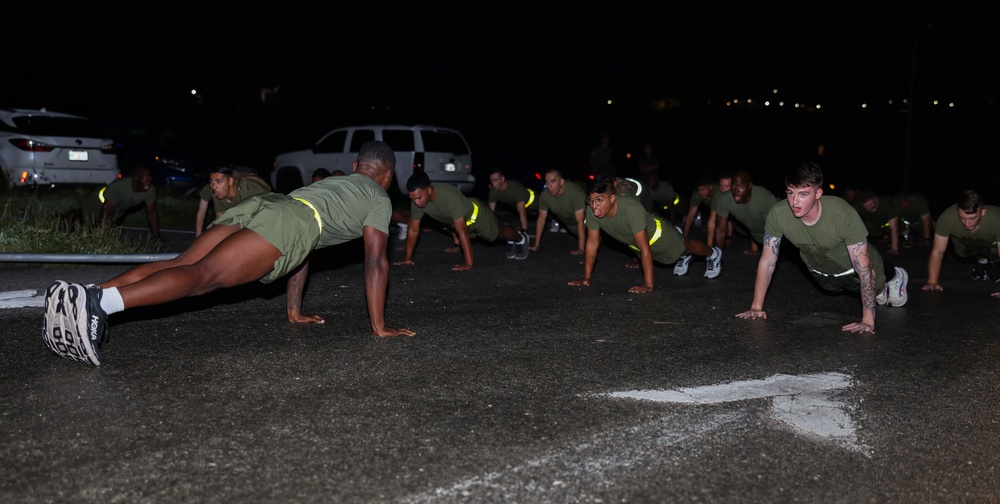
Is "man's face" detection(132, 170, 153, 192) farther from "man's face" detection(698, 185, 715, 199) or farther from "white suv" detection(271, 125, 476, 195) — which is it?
"man's face" detection(698, 185, 715, 199)

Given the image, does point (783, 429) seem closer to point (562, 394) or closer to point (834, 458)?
point (834, 458)

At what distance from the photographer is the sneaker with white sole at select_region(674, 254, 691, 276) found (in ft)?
34.6

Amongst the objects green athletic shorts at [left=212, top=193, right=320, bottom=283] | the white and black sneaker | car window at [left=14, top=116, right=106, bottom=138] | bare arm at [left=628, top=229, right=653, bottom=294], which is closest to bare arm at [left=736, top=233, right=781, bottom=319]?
bare arm at [left=628, top=229, right=653, bottom=294]

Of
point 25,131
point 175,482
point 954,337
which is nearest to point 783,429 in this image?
point 175,482

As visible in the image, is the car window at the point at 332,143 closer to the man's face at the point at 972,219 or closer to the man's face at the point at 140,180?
the man's face at the point at 140,180

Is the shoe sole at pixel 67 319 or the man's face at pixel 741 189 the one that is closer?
the shoe sole at pixel 67 319

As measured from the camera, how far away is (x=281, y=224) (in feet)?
18.6

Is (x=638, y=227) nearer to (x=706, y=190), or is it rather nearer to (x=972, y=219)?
(x=972, y=219)

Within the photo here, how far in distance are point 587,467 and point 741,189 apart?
7.89 meters

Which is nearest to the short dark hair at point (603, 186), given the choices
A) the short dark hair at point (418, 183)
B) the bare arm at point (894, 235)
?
the short dark hair at point (418, 183)

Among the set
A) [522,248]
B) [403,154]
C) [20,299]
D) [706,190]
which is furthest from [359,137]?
[20,299]

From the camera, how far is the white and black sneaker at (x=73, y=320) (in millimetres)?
4879

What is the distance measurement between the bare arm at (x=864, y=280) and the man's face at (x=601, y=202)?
2518 mm

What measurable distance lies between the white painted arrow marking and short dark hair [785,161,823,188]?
1.64 m
